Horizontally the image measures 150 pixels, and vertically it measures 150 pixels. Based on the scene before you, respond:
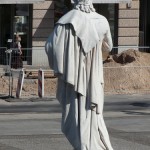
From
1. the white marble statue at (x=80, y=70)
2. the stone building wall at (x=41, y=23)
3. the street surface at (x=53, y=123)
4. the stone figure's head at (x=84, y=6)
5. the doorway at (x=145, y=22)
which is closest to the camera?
the white marble statue at (x=80, y=70)

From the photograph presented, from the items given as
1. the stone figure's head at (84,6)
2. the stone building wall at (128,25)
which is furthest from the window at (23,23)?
the stone figure's head at (84,6)

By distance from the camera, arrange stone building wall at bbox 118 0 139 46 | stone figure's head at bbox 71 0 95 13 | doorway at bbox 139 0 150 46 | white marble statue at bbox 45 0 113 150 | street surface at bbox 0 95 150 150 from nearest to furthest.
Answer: white marble statue at bbox 45 0 113 150
stone figure's head at bbox 71 0 95 13
street surface at bbox 0 95 150 150
stone building wall at bbox 118 0 139 46
doorway at bbox 139 0 150 46

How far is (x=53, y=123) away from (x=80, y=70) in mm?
7846

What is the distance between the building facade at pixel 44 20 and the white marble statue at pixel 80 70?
879 inches

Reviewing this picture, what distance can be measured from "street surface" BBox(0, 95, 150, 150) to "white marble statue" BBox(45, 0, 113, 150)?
11.1 feet

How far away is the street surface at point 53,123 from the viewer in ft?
38.3

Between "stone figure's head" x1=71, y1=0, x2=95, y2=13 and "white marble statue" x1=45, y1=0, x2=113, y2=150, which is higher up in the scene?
"stone figure's head" x1=71, y1=0, x2=95, y2=13

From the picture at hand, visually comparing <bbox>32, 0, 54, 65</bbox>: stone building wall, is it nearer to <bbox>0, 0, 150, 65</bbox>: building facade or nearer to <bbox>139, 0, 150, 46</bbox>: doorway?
<bbox>0, 0, 150, 65</bbox>: building facade

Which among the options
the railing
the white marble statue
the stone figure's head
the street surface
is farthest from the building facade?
the white marble statue

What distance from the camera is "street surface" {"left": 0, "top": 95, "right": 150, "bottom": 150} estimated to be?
11680mm

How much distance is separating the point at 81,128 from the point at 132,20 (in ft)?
79.8

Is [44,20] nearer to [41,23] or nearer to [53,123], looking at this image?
[41,23]

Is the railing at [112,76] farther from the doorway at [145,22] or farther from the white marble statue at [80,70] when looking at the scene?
the white marble statue at [80,70]

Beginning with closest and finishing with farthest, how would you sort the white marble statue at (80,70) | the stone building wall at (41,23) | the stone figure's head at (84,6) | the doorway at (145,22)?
the white marble statue at (80,70), the stone figure's head at (84,6), the stone building wall at (41,23), the doorway at (145,22)
